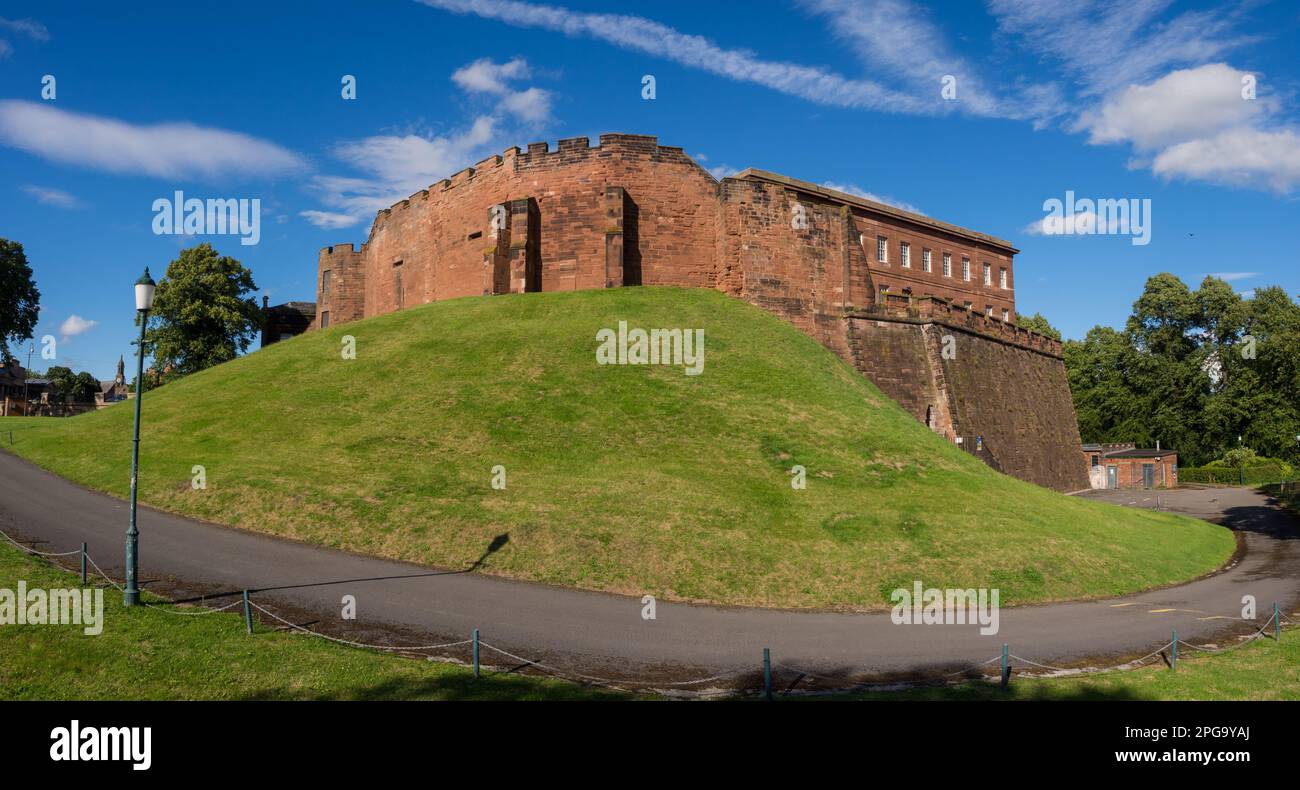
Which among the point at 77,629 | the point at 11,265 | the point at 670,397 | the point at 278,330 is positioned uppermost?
the point at 11,265

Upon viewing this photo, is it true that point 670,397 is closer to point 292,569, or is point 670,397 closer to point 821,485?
point 821,485

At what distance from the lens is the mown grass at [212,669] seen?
1073 cm

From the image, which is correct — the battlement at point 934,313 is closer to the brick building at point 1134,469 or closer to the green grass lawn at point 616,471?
the green grass lawn at point 616,471

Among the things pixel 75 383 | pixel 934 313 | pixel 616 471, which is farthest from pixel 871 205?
pixel 75 383

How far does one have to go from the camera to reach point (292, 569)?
1758cm

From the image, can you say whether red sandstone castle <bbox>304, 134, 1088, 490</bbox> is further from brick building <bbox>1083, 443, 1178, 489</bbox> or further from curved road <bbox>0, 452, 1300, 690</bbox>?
brick building <bbox>1083, 443, 1178, 489</bbox>

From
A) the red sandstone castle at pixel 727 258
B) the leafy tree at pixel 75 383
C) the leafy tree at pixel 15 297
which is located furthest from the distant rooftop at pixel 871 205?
the leafy tree at pixel 75 383

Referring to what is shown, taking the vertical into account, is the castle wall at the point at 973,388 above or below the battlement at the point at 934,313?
below

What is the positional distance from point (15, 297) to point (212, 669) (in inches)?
2884

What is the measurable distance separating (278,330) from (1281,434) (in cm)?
9656

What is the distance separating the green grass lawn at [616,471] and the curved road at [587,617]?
1.26m

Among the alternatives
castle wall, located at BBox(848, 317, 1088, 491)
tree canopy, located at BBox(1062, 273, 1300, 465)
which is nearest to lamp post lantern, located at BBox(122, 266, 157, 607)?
castle wall, located at BBox(848, 317, 1088, 491)
